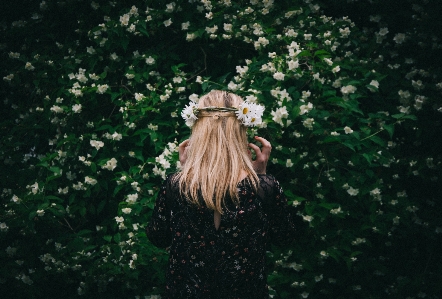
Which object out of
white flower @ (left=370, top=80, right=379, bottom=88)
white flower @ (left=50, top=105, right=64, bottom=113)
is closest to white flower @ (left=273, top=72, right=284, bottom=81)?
white flower @ (left=370, top=80, right=379, bottom=88)

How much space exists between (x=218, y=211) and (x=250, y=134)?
1.09 metres

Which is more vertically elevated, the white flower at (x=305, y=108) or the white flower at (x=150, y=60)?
the white flower at (x=150, y=60)

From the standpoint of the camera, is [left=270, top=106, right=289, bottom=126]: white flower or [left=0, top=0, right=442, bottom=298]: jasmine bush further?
[left=0, top=0, right=442, bottom=298]: jasmine bush

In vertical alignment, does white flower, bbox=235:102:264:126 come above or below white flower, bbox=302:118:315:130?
above

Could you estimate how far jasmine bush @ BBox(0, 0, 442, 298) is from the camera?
319cm

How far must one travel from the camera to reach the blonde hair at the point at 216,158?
6.57ft

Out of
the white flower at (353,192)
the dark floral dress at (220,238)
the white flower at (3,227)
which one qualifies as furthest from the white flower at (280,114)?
the white flower at (3,227)

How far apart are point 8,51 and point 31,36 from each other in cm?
27

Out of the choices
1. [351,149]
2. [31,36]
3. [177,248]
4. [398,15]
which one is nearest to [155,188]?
[177,248]

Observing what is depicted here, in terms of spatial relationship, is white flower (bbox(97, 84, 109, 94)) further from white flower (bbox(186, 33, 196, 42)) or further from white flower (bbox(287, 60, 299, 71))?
white flower (bbox(287, 60, 299, 71))

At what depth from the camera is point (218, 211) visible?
6.62 feet

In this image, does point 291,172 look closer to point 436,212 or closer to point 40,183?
point 436,212

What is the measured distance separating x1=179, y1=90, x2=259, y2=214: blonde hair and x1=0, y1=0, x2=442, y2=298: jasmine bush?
36.7 inches

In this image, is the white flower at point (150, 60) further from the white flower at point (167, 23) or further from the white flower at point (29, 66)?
the white flower at point (29, 66)
